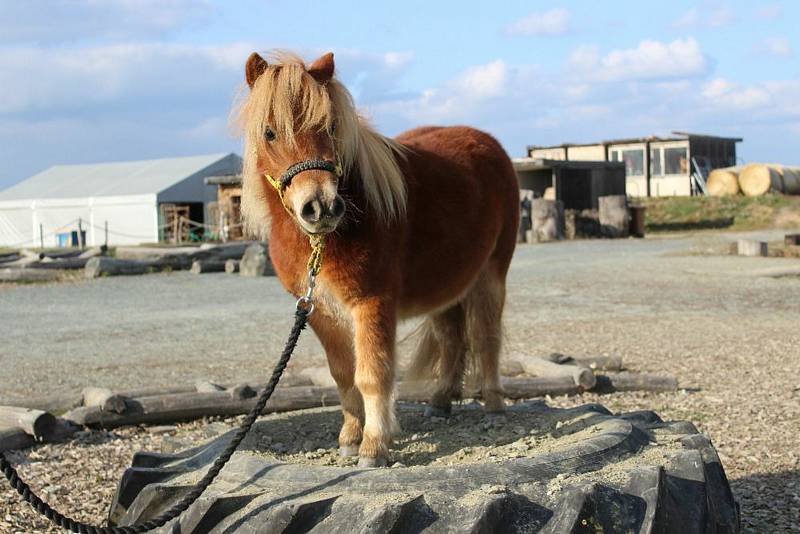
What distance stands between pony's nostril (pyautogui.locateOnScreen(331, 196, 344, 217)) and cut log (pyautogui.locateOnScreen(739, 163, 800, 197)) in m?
38.0

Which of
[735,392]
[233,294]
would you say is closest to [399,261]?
[735,392]

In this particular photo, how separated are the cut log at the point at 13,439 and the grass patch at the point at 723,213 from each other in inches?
1206

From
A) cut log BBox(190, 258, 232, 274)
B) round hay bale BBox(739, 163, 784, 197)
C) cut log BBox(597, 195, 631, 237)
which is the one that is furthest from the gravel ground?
round hay bale BBox(739, 163, 784, 197)

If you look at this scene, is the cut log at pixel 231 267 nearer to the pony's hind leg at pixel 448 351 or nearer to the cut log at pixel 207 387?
the cut log at pixel 207 387

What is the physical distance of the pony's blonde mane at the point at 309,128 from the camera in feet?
11.5

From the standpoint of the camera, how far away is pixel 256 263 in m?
20.2

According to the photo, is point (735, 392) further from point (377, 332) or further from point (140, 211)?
point (140, 211)

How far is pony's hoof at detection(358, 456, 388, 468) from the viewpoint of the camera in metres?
3.71

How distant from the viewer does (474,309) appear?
16.8 feet

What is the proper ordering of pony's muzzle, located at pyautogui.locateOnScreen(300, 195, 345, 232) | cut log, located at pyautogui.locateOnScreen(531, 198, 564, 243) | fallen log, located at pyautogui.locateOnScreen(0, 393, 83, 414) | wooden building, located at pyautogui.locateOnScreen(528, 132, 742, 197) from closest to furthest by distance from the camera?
pony's muzzle, located at pyautogui.locateOnScreen(300, 195, 345, 232)
fallen log, located at pyautogui.locateOnScreen(0, 393, 83, 414)
cut log, located at pyautogui.locateOnScreen(531, 198, 564, 243)
wooden building, located at pyautogui.locateOnScreen(528, 132, 742, 197)

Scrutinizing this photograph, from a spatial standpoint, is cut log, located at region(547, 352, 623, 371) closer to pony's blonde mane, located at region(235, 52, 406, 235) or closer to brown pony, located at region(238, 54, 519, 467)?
brown pony, located at region(238, 54, 519, 467)

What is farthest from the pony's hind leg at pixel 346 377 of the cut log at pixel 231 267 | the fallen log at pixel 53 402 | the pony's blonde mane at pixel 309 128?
the cut log at pixel 231 267

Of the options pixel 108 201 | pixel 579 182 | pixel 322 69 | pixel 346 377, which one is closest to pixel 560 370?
pixel 346 377

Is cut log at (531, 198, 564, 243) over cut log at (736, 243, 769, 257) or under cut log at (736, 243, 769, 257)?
over
